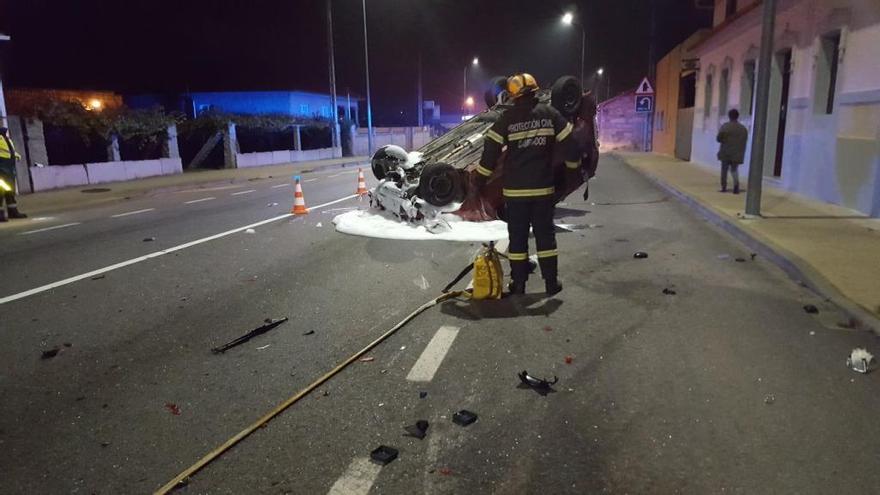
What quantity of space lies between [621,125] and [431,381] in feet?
139

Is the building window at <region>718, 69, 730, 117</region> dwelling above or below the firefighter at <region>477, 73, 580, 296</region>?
above

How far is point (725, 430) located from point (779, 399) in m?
0.65

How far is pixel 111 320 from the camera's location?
5.60 metres

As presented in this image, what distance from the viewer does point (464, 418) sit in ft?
11.8

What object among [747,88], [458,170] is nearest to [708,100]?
[747,88]

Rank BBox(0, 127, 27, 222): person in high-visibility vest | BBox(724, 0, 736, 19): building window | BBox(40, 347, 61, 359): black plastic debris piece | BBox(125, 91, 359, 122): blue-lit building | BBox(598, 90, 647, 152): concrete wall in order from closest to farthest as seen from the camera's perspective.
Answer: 1. BBox(40, 347, 61, 359): black plastic debris piece
2. BBox(0, 127, 27, 222): person in high-visibility vest
3. BBox(724, 0, 736, 19): building window
4. BBox(598, 90, 647, 152): concrete wall
5. BBox(125, 91, 359, 122): blue-lit building

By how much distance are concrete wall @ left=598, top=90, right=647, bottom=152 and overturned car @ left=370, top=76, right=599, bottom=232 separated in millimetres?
33010

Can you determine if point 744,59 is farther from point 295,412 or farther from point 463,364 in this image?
point 295,412

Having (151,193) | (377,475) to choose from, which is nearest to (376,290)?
(377,475)

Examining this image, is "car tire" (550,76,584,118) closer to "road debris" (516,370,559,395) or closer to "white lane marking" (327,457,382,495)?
"road debris" (516,370,559,395)

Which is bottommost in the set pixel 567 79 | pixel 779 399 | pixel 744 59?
pixel 779 399

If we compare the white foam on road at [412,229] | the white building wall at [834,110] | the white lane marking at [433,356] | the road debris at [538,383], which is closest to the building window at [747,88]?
the white building wall at [834,110]

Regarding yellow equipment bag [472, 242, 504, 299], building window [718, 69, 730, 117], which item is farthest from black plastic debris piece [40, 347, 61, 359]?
building window [718, 69, 730, 117]

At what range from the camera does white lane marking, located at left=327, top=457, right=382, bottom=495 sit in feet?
9.57
